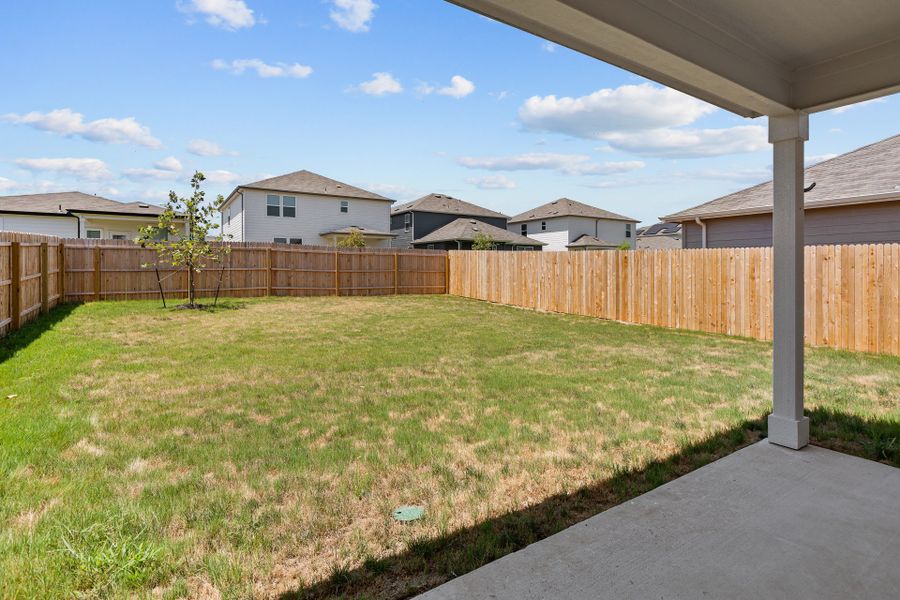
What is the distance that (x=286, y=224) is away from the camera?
24750mm

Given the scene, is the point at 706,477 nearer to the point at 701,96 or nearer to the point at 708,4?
the point at 701,96

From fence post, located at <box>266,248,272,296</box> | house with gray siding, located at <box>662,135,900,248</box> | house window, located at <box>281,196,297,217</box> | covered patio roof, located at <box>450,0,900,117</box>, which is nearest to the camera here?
covered patio roof, located at <box>450,0,900,117</box>

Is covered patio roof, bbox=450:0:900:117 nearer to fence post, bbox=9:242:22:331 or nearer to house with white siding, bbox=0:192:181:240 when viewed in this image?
fence post, bbox=9:242:22:331

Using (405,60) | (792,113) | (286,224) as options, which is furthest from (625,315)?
(286,224)

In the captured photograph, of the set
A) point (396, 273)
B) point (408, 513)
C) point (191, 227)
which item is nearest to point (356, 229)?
point (396, 273)

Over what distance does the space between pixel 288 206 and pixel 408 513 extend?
24.3 metres

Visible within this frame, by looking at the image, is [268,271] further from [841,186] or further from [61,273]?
[841,186]

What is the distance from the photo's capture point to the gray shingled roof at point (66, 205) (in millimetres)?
23700

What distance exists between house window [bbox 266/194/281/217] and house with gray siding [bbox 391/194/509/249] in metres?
9.46

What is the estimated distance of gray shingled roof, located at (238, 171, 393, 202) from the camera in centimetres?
2436

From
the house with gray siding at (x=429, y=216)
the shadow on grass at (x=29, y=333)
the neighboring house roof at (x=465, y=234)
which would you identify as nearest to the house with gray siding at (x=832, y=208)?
the shadow on grass at (x=29, y=333)

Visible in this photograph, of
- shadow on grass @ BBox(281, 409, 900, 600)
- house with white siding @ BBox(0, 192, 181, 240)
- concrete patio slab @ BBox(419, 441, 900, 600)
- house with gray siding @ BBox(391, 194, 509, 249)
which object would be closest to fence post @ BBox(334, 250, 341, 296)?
house with white siding @ BBox(0, 192, 181, 240)

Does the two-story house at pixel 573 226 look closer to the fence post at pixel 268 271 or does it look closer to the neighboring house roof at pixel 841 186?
the neighboring house roof at pixel 841 186

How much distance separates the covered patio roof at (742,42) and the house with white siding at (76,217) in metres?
25.5
